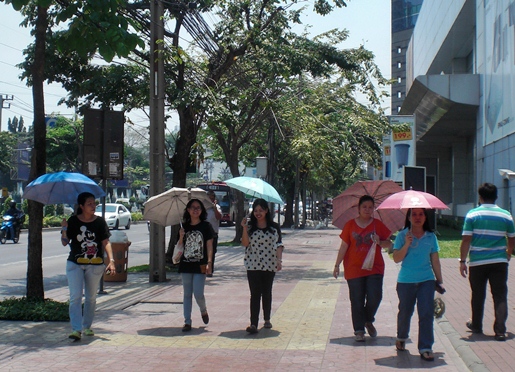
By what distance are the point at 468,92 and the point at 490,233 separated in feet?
81.9

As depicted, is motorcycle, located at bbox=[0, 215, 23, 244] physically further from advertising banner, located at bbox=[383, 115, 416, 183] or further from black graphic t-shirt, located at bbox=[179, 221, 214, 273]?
black graphic t-shirt, located at bbox=[179, 221, 214, 273]

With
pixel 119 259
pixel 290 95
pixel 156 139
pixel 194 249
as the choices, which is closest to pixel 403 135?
pixel 290 95

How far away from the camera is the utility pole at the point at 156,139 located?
1457 cm

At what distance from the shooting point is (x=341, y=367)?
7199mm

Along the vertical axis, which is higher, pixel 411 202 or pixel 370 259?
pixel 411 202

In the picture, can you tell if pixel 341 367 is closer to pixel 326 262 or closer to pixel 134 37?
pixel 134 37

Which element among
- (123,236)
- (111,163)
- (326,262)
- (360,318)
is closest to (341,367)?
(360,318)

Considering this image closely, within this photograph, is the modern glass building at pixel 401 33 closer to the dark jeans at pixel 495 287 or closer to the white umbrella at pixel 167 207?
the white umbrella at pixel 167 207

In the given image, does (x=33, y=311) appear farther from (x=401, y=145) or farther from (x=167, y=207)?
(x=401, y=145)

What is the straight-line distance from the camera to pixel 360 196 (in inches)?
357

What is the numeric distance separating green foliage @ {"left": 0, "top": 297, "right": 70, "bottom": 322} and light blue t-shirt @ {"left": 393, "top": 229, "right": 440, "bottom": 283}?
4.69 metres

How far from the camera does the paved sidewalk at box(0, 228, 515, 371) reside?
735 cm

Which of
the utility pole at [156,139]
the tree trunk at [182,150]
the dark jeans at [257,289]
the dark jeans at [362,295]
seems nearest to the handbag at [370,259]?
the dark jeans at [362,295]

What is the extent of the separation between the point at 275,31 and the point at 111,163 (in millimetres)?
6820
